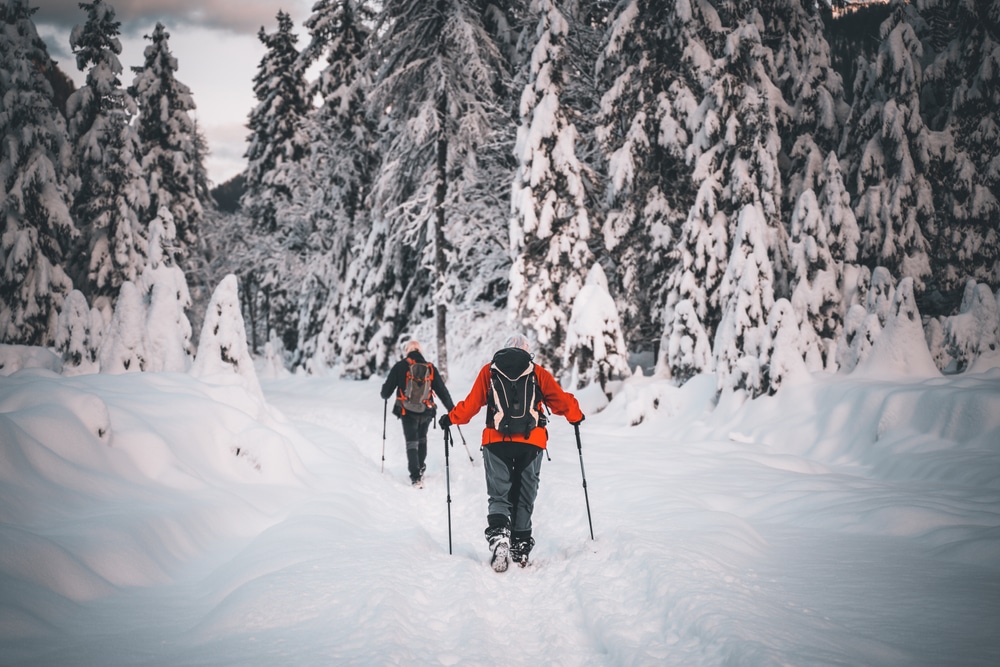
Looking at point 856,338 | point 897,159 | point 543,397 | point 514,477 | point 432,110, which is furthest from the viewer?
point 432,110

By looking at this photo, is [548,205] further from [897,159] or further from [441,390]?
[897,159]

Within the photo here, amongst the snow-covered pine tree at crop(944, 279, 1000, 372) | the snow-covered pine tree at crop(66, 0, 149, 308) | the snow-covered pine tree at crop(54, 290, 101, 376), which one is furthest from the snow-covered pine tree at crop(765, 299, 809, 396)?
the snow-covered pine tree at crop(66, 0, 149, 308)

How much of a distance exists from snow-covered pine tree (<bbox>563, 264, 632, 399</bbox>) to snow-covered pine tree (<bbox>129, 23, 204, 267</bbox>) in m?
→ 19.4

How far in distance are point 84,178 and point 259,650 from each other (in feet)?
89.3

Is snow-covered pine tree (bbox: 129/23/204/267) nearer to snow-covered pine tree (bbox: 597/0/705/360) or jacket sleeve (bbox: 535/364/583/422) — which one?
snow-covered pine tree (bbox: 597/0/705/360)

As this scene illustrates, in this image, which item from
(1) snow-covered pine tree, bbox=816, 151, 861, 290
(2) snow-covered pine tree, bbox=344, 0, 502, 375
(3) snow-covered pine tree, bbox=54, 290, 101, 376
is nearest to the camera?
(3) snow-covered pine tree, bbox=54, 290, 101, 376

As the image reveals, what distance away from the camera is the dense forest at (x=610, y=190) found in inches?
522

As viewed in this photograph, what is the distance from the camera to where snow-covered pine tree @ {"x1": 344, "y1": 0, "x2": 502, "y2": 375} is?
16.4m

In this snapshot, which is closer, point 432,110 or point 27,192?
point 432,110

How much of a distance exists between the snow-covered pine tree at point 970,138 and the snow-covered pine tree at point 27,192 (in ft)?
98.1

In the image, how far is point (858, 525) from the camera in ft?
17.6

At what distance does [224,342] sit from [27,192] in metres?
13.0

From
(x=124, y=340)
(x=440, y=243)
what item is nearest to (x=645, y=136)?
(x=440, y=243)

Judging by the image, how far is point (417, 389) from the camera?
9.11m
